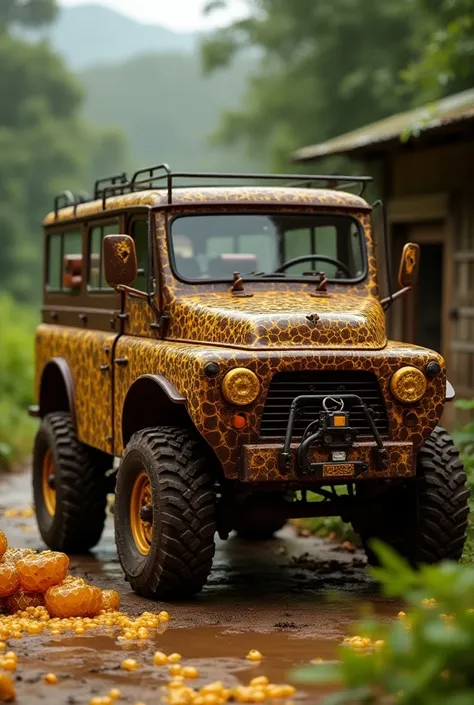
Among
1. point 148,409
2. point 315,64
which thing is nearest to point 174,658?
point 148,409

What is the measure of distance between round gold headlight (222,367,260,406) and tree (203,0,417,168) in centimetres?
1843

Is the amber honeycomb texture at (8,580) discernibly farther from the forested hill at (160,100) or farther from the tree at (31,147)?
the forested hill at (160,100)

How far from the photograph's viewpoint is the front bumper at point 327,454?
25.3 ft

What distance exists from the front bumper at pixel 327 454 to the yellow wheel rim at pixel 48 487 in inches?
130

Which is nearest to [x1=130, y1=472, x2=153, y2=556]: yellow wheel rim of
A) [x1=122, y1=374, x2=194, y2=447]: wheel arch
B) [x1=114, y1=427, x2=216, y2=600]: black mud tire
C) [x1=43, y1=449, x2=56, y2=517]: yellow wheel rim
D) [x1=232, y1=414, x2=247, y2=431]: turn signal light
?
[x1=114, y1=427, x2=216, y2=600]: black mud tire

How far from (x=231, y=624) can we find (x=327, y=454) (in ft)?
3.49

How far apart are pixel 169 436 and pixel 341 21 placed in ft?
69.1

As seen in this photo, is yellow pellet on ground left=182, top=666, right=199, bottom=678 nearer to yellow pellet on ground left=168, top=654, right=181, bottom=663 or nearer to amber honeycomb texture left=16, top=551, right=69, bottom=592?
yellow pellet on ground left=168, top=654, right=181, bottom=663

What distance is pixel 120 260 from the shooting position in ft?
28.1

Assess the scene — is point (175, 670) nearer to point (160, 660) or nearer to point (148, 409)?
point (160, 660)

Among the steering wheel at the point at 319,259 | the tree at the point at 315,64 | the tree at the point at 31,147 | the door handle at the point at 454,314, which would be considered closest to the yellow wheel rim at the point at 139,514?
the steering wheel at the point at 319,259

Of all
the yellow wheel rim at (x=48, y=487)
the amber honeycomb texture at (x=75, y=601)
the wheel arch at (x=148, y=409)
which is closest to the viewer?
the amber honeycomb texture at (x=75, y=601)

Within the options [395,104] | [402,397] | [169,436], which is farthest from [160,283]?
[395,104]

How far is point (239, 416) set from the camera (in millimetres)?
7754
